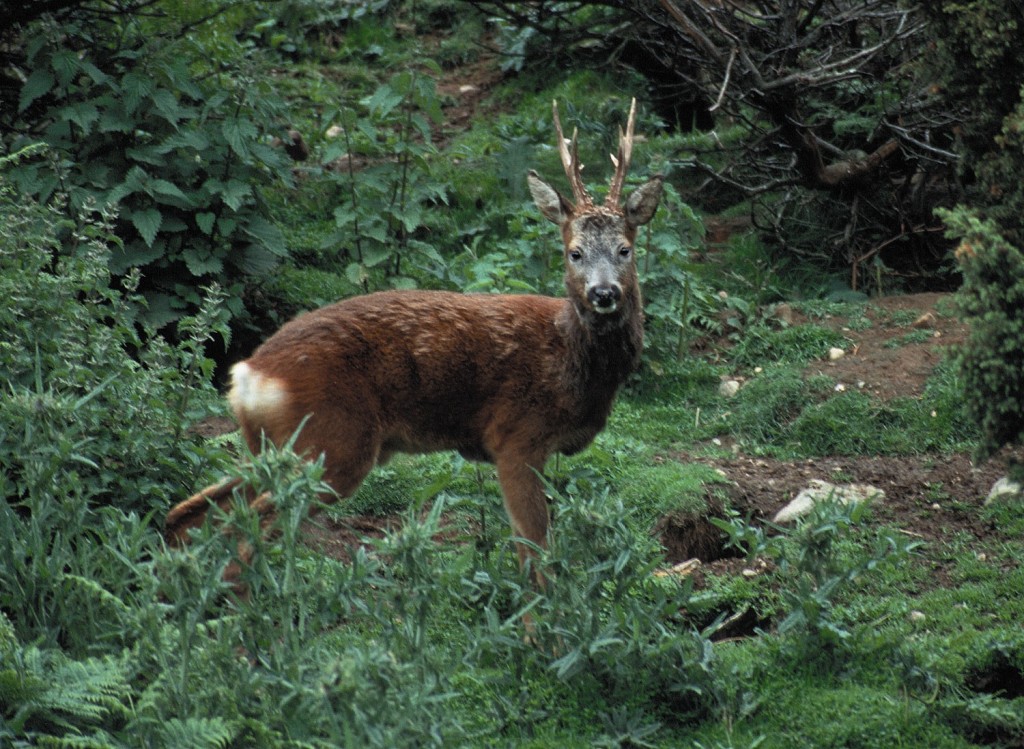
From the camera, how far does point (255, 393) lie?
212 inches

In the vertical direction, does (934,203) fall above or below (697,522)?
above

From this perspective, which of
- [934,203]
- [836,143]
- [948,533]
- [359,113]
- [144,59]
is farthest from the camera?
[359,113]

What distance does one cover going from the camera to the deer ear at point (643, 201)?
610 centimetres

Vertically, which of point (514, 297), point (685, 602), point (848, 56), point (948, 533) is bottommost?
point (948, 533)

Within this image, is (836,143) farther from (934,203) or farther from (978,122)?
(978,122)

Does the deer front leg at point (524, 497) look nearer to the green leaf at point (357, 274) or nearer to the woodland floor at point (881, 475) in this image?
the woodland floor at point (881, 475)

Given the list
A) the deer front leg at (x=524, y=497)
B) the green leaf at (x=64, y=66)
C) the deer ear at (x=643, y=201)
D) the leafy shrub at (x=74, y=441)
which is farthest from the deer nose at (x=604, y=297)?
the green leaf at (x=64, y=66)

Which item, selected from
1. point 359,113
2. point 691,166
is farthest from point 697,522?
point 359,113

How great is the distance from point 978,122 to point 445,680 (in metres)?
2.51

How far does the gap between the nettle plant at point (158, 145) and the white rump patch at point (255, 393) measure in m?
2.43

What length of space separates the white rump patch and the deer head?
1455mm

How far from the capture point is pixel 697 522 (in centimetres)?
611

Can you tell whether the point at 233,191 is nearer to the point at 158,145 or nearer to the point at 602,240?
the point at 158,145

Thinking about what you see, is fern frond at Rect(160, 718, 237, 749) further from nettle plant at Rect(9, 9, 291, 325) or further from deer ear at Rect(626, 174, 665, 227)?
nettle plant at Rect(9, 9, 291, 325)
